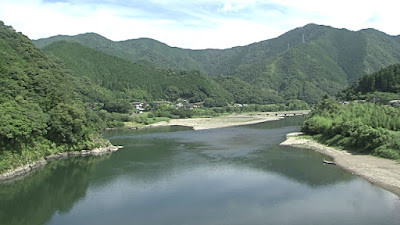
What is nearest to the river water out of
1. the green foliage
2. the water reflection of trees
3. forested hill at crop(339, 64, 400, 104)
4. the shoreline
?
the water reflection of trees

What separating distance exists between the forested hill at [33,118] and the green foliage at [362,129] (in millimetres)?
27170

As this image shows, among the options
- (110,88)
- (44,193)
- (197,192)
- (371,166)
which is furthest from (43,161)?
(110,88)

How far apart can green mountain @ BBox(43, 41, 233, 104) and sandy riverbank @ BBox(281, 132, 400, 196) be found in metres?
78.8

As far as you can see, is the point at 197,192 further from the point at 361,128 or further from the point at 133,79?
the point at 133,79

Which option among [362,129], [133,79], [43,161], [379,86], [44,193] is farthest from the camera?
[133,79]

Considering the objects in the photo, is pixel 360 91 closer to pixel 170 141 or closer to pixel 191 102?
pixel 170 141

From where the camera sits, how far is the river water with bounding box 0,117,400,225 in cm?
1997

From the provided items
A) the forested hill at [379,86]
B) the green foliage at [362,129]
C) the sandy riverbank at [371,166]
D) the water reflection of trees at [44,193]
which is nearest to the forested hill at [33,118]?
the water reflection of trees at [44,193]

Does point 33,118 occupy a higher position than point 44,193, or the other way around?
point 33,118

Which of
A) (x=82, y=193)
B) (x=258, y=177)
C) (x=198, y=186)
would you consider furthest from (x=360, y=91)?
(x=82, y=193)

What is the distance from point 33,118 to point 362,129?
31.0 m

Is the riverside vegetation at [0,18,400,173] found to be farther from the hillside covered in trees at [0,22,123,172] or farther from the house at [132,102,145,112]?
the house at [132,102,145,112]

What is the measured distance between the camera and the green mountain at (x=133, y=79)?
112 meters

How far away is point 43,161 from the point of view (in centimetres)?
3244
